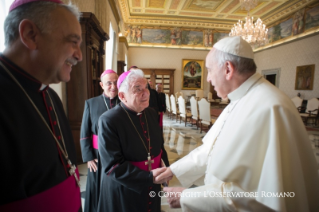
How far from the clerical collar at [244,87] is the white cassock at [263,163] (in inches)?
2.7

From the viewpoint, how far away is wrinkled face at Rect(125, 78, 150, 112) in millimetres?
1491

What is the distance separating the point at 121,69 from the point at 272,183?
743 centimetres

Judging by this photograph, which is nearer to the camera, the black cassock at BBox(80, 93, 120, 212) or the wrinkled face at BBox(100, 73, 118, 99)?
the black cassock at BBox(80, 93, 120, 212)

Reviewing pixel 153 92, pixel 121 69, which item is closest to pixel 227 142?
pixel 153 92

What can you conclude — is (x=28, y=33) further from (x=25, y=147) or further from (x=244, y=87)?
(x=244, y=87)

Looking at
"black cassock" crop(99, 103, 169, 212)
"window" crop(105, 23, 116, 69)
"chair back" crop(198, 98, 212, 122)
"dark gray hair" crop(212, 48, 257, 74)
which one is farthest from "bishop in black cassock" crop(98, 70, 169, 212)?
"window" crop(105, 23, 116, 69)

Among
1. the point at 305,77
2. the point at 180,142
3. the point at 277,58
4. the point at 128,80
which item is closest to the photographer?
the point at 128,80

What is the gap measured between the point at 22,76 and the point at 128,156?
919 mm

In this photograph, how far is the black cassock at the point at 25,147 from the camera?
0.68 m

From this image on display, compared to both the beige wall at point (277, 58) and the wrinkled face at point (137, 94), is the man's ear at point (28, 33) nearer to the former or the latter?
the wrinkled face at point (137, 94)

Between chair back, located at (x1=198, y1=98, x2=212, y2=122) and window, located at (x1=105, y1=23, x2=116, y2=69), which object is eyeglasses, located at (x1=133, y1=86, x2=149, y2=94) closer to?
chair back, located at (x1=198, y1=98, x2=212, y2=122)

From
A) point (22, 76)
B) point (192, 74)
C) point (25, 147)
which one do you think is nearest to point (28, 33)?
point (22, 76)

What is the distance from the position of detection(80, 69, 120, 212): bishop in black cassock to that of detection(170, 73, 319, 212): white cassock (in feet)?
4.46

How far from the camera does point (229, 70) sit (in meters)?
1.19
